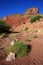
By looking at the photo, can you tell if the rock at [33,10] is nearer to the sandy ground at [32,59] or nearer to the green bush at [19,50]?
the sandy ground at [32,59]

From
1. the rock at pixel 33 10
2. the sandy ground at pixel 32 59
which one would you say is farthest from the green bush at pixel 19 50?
the rock at pixel 33 10

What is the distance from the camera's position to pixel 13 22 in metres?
57.0

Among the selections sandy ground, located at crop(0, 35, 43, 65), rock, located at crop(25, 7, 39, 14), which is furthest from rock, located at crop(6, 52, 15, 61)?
rock, located at crop(25, 7, 39, 14)

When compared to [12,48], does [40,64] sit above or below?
below

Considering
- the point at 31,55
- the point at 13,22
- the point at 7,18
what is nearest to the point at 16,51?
the point at 31,55

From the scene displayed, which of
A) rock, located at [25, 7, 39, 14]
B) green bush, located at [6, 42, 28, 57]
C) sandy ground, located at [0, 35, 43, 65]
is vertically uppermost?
rock, located at [25, 7, 39, 14]

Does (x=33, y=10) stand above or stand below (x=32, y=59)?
above

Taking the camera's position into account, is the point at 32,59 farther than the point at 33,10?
No

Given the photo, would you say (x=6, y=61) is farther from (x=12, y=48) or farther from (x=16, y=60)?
(x=12, y=48)

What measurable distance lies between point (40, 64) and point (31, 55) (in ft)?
4.62

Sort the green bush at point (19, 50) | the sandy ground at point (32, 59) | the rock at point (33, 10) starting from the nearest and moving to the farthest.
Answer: the sandy ground at point (32, 59) < the green bush at point (19, 50) < the rock at point (33, 10)

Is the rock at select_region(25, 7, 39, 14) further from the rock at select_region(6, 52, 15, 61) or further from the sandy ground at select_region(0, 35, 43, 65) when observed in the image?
the rock at select_region(6, 52, 15, 61)

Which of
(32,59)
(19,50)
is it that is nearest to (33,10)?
(19,50)

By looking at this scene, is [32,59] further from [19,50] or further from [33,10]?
[33,10]
